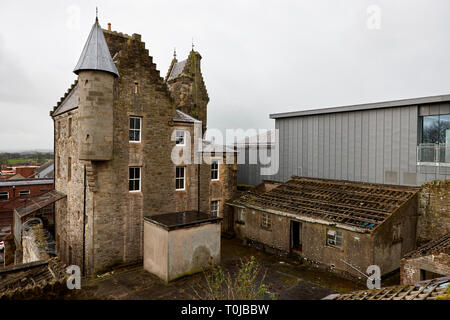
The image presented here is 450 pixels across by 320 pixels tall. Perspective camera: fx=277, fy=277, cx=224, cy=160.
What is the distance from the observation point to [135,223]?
1803 centimetres

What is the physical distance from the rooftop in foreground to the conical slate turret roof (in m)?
9.02

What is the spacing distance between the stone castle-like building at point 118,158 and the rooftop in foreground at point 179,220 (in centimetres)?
223

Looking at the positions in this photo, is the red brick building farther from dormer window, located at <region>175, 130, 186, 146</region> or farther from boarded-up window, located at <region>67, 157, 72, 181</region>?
dormer window, located at <region>175, 130, 186, 146</region>

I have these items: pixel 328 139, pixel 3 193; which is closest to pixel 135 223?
pixel 328 139

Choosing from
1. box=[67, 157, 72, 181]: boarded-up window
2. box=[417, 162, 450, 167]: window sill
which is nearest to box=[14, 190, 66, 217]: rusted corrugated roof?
box=[67, 157, 72, 181]: boarded-up window

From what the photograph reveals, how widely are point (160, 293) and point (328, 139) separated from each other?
49.9 feet

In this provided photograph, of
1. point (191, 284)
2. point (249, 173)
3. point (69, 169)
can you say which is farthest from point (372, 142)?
point (69, 169)

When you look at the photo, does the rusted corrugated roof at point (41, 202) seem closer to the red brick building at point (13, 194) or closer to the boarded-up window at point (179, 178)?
the boarded-up window at point (179, 178)

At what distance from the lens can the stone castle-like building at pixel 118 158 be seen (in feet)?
53.3

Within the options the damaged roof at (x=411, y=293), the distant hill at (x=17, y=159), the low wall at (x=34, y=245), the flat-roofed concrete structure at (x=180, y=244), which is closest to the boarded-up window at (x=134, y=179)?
the flat-roofed concrete structure at (x=180, y=244)

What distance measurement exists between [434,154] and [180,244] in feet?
49.5

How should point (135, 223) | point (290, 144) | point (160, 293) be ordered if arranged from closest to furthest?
1. point (160, 293)
2. point (135, 223)
3. point (290, 144)

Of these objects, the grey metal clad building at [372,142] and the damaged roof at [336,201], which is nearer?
the damaged roof at [336,201]
